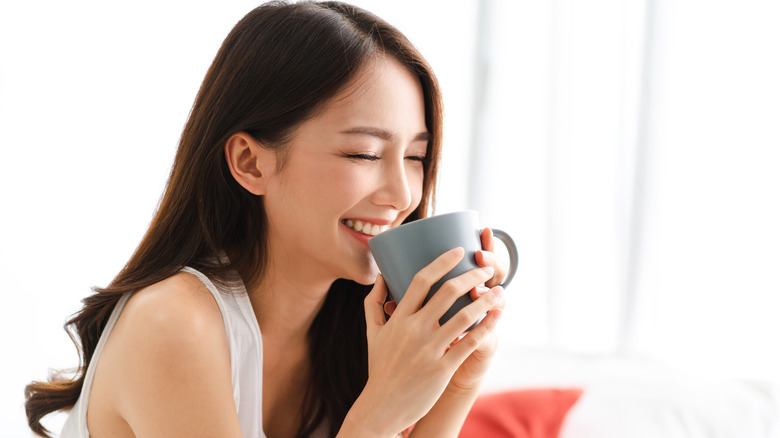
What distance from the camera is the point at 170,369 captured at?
88cm

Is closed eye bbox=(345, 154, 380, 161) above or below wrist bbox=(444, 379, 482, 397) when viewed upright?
above

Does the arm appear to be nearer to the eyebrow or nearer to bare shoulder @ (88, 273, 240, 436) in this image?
bare shoulder @ (88, 273, 240, 436)

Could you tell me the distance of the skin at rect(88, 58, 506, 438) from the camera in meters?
0.84

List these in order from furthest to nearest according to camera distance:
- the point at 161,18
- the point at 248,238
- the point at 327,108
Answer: the point at 161,18 → the point at 248,238 → the point at 327,108

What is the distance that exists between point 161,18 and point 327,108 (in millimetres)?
1500

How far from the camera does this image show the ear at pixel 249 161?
3.22 ft

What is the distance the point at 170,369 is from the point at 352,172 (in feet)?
1.19

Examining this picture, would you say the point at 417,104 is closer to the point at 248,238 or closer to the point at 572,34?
the point at 248,238

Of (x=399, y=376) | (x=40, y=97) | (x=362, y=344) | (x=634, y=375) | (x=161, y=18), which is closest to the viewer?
(x=399, y=376)

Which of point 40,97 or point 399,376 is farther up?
point 40,97

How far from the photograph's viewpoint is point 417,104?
3.34 feet

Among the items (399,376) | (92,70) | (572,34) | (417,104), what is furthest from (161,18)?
(399,376)

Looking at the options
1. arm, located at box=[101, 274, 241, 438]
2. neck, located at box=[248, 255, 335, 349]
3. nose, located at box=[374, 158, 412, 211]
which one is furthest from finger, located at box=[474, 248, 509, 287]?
arm, located at box=[101, 274, 241, 438]

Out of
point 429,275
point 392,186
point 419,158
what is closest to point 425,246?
point 429,275
